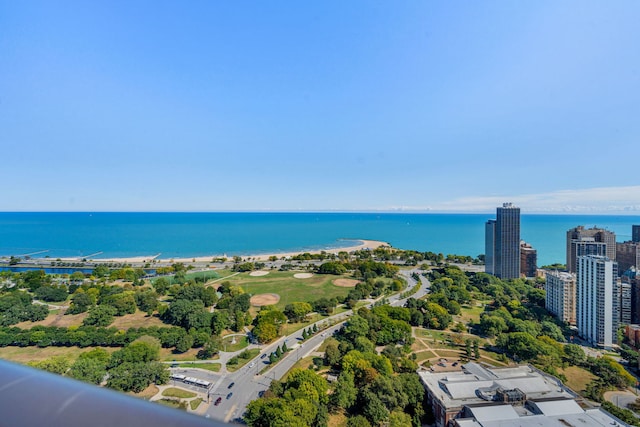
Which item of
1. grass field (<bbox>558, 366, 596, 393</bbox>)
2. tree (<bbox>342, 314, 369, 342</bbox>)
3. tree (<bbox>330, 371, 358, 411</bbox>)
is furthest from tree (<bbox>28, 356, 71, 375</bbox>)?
grass field (<bbox>558, 366, 596, 393</bbox>)

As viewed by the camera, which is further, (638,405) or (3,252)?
(3,252)

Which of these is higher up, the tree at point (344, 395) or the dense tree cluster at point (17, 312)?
the dense tree cluster at point (17, 312)

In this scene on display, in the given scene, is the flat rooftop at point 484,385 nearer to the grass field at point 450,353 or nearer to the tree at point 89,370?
the grass field at point 450,353

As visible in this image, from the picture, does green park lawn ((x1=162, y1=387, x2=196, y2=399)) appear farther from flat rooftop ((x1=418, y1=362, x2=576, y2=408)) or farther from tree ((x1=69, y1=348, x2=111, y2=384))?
flat rooftop ((x1=418, y1=362, x2=576, y2=408))

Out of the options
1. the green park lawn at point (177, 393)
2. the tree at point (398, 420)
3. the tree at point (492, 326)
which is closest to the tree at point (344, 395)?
the tree at point (398, 420)

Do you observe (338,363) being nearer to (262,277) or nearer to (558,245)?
(262,277)

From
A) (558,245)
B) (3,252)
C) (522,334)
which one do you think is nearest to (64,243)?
(3,252)
